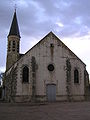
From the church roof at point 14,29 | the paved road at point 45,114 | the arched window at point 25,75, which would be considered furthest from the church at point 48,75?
the church roof at point 14,29

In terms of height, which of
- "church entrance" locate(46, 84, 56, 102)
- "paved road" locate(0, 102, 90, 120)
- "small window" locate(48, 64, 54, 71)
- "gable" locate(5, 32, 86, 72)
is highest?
"gable" locate(5, 32, 86, 72)

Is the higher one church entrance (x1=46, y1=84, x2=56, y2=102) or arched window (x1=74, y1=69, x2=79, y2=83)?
arched window (x1=74, y1=69, x2=79, y2=83)

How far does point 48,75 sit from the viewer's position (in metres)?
31.7

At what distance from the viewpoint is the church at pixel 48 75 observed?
3067 centimetres

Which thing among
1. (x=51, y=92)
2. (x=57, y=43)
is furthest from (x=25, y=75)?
(x=57, y=43)

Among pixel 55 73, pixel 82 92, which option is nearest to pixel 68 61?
pixel 55 73

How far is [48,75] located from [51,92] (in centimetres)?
241

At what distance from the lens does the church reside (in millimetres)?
30672

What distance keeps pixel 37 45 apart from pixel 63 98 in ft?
27.4

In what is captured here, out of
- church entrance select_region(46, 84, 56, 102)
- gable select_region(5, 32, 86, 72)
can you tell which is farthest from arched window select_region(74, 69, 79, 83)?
church entrance select_region(46, 84, 56, 102)

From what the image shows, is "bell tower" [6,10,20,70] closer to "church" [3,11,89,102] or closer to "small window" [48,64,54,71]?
"church" [3,11,89,102]

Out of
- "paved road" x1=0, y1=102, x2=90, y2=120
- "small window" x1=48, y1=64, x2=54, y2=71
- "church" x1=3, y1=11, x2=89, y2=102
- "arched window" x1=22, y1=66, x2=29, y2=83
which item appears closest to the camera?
"paved road" x1=0, y1=102, x2=90, y2=120

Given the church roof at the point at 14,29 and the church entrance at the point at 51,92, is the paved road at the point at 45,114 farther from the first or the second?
the church roof at the point at 14,29

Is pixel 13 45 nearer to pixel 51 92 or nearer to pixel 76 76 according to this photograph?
pixel 51 92
